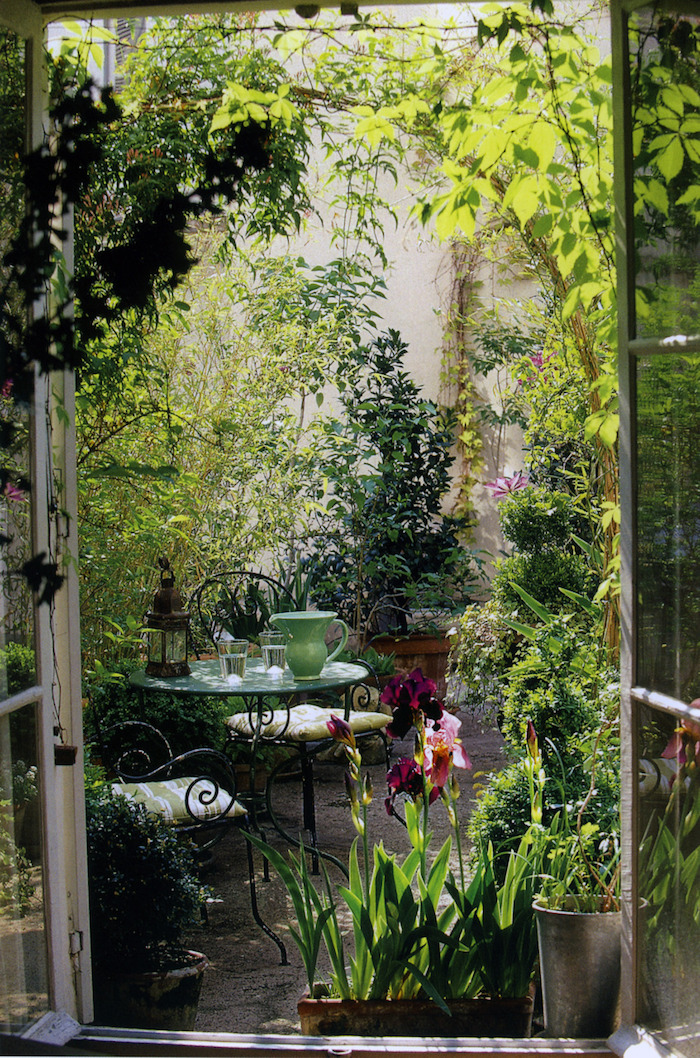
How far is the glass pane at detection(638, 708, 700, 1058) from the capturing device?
5.63ft

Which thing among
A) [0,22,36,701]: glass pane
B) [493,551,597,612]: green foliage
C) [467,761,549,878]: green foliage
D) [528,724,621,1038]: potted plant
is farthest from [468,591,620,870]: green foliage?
[0,22,36,701]: glass pane

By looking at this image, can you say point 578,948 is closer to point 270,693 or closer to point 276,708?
point 270,693

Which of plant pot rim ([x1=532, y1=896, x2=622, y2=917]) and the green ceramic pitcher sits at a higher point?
the green ceramic pitcher

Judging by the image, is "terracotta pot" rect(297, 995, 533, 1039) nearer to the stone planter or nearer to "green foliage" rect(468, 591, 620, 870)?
the stone planter

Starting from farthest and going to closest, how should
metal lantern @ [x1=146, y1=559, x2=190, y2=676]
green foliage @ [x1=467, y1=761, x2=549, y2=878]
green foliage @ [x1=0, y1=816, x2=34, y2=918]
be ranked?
A: metal lantern @ [x1=146, y1=559, x2=190, y2=676], green foliage @ [x1=467, y1=761, x2=549, y2=878], green foliage @ [x1=0, y1=816, x2=34, y2=918]

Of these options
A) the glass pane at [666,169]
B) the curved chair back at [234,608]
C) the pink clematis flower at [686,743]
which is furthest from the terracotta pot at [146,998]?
the curved chair back at [234,608]

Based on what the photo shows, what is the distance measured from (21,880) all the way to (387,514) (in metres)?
4.57

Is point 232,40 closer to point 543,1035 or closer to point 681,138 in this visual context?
point 681,138

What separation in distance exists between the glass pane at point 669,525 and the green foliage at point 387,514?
383 cm

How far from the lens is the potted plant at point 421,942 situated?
2195 millimetres

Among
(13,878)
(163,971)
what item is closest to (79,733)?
(13,878)

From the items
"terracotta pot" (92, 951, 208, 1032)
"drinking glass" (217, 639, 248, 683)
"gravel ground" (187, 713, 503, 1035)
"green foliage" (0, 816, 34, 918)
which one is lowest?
"gravel ground" (187, 713, 503, 1035)

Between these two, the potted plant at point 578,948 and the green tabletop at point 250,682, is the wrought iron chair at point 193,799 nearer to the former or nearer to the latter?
the green tabletop at point 250,682

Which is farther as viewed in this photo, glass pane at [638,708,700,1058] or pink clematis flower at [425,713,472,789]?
pink clematis flower at [425,713,472,789]
